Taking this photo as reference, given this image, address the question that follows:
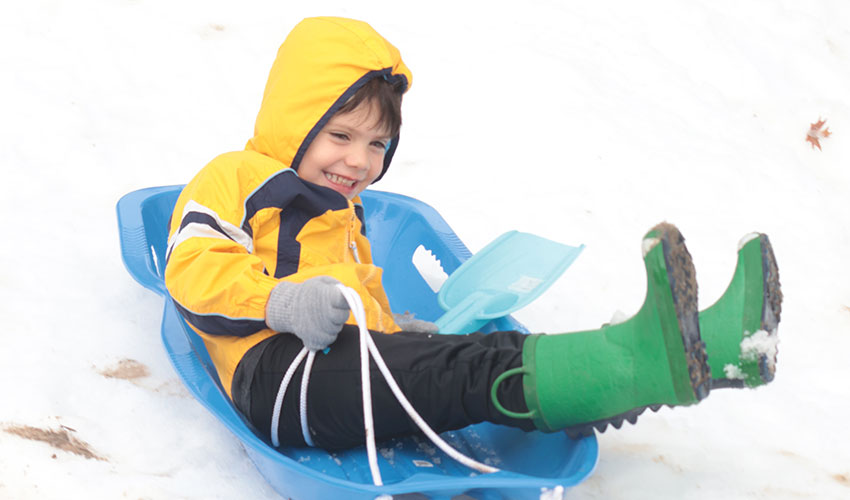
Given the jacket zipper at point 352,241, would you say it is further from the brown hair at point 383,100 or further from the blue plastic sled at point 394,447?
the blue plastic sled at point 394,447

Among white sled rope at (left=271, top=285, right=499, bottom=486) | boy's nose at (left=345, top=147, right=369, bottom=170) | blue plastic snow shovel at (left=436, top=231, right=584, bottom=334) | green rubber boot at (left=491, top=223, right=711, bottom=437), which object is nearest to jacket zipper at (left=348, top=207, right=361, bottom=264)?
boy's nose at (left=345, top=147, right=369, bottom=170)

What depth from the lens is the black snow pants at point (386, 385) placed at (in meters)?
1.28

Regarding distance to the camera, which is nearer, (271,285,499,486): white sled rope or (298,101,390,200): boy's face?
(271,285,499,486): white sled rope

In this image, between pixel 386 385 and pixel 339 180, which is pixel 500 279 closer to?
pixel 339 180

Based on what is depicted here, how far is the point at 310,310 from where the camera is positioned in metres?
1.26

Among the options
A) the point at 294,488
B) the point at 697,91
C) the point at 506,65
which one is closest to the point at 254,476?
the point at 294,488

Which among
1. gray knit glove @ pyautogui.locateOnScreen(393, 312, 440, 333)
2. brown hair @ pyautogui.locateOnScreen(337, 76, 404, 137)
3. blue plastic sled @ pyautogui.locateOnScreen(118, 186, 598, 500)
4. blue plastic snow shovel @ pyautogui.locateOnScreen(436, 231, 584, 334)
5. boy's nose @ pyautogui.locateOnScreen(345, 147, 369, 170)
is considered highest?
brown hair @ pyautogui.locateOnScreen(337, 76, 404, 137)

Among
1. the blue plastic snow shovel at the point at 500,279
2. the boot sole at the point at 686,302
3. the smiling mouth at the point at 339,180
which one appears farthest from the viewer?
the blue plastic snow shovel at the point at 500,279

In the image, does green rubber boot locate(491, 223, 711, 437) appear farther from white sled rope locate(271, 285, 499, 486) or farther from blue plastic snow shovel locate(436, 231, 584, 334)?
blue plastic snow shovel locate(436, 231, 584, 334)

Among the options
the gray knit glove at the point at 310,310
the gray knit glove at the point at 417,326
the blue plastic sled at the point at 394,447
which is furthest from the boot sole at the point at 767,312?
the gray knit glove at the point at 417,326

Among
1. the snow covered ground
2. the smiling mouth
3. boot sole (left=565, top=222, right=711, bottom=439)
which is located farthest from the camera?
the smiling mouth

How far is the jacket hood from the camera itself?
152cm

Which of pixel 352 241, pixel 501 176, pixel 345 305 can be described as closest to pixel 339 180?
pixel 352 241

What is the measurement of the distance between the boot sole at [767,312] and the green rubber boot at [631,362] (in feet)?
0.29
